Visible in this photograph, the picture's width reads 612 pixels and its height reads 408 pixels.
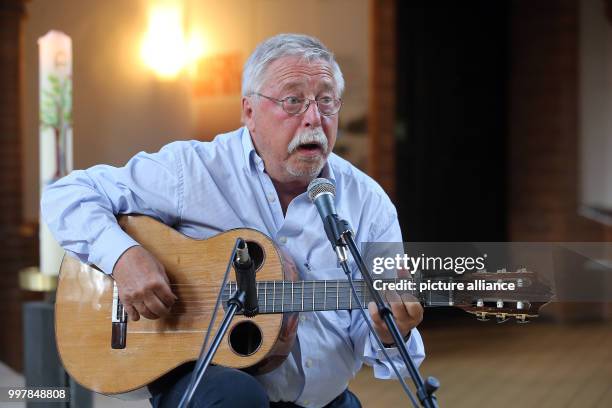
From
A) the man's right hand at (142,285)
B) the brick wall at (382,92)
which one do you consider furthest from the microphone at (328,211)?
the brick wall at (382,92)

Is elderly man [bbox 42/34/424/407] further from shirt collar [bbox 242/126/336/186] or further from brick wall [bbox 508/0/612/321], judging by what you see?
brick wall [bbox 508/0/612/321]

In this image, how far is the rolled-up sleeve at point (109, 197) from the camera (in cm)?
199

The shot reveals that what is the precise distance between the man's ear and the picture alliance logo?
49 cm

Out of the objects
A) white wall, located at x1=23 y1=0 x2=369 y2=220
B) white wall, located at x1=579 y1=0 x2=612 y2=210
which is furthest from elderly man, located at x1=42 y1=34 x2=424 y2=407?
white wall, located at x1=579 y1=0 x2=612 y2=210

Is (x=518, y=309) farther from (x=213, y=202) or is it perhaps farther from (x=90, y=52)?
(x=90, y=52)

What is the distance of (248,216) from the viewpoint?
6.68ft

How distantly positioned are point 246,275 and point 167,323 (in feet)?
1.65

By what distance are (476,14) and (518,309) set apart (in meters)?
4.41

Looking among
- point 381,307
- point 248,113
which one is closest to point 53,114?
point 248,113

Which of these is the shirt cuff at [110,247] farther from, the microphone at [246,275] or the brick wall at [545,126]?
the brick wall at [545,126]

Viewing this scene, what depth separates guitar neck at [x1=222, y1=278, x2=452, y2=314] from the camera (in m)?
1.79

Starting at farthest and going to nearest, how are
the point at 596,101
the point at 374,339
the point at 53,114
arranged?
the point at 596,101
the point at 53,114
the point at 374,339

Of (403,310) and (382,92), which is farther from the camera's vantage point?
(382,92)

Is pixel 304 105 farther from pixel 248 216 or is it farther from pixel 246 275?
pixel 246 275
